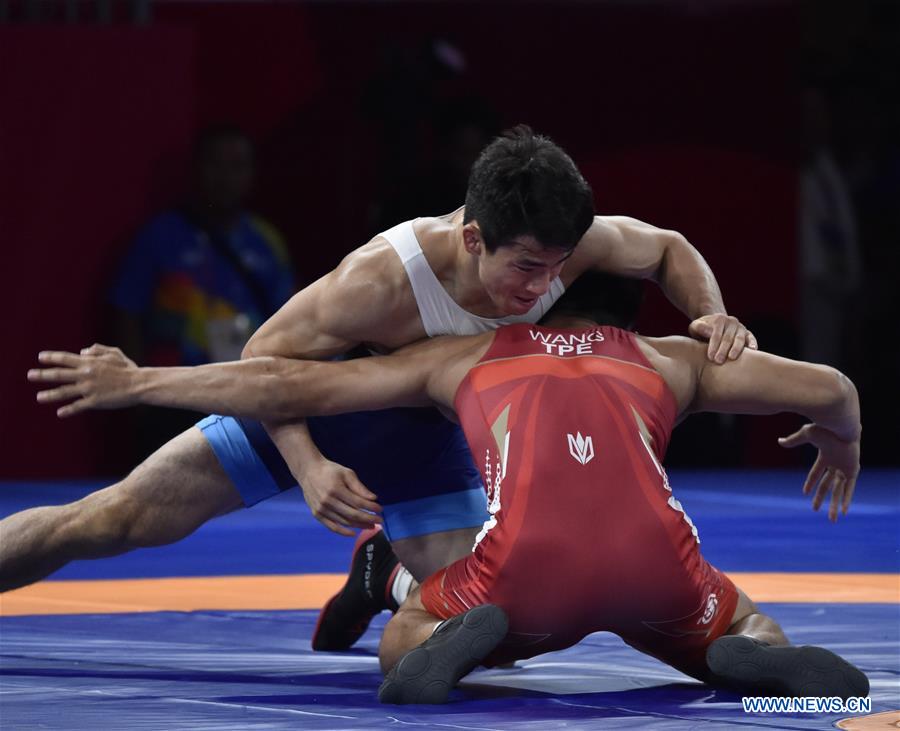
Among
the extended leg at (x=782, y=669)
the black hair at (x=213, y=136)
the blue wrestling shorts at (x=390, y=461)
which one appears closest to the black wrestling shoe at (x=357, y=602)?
the blue wrestling shorts at (x=390, y=461)

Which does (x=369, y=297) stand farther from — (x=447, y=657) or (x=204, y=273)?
(x=204, y=273)

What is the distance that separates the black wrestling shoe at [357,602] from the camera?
4.62 metres

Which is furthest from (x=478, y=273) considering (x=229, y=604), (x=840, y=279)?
(x=840, y=279)

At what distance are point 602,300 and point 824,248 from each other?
6.02m

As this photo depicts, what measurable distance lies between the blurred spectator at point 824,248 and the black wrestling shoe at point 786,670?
256 inches

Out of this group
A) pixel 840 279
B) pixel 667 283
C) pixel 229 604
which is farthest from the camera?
pixel 840 279

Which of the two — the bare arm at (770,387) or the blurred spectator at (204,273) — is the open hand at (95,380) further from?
the blurred spectator at (204,273)

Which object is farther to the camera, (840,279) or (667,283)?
(840,279)

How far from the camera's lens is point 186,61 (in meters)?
9.42

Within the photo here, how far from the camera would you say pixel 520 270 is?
401 centimetres

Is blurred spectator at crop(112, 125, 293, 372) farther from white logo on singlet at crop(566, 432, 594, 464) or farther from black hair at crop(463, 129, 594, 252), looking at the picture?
white logo on singlet at crop(566, 432, 594, 464)

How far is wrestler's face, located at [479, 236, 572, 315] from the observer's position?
13.0ft

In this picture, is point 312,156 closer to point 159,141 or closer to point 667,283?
point 159,141

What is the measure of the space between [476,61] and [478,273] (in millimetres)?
6649
